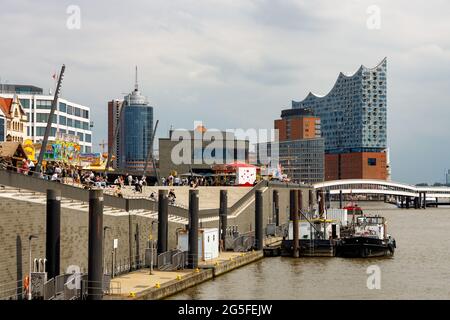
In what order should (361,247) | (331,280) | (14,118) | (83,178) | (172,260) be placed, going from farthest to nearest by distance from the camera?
(14,118) < (361,247) < (83,178) < (331,280) < (172,260)

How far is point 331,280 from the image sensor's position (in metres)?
49.4

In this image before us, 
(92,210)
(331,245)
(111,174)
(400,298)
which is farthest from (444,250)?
(92,210)

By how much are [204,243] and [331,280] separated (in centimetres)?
859

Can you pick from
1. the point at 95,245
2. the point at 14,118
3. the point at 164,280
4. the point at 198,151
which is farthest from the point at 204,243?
the point at 198,151

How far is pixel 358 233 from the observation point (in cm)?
6938

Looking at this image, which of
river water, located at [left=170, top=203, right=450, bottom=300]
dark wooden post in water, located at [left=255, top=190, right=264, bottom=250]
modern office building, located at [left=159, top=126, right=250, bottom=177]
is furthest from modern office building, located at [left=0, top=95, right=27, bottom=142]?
river water, located at [left=170, top=203, right=450, bottom=300]

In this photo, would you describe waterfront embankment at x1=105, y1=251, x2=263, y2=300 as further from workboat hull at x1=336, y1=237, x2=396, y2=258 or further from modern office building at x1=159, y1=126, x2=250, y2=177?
modern office building at x1=159, y1=126, x2=250, y2=177

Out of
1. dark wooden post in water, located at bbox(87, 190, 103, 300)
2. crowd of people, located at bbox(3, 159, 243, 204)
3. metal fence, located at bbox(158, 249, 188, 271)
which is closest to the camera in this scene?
dark wooden post in water, located at bbox(87, 190, 103, 300)

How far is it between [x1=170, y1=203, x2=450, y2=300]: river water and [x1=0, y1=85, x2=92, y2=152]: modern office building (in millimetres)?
62664

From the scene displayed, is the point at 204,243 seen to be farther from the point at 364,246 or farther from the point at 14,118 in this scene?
the point at 14,118

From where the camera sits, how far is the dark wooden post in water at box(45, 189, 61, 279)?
31.6 metres

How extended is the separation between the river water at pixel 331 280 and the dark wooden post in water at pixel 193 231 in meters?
1.81

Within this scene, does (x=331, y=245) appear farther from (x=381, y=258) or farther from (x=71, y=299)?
(x=71, y=299)
